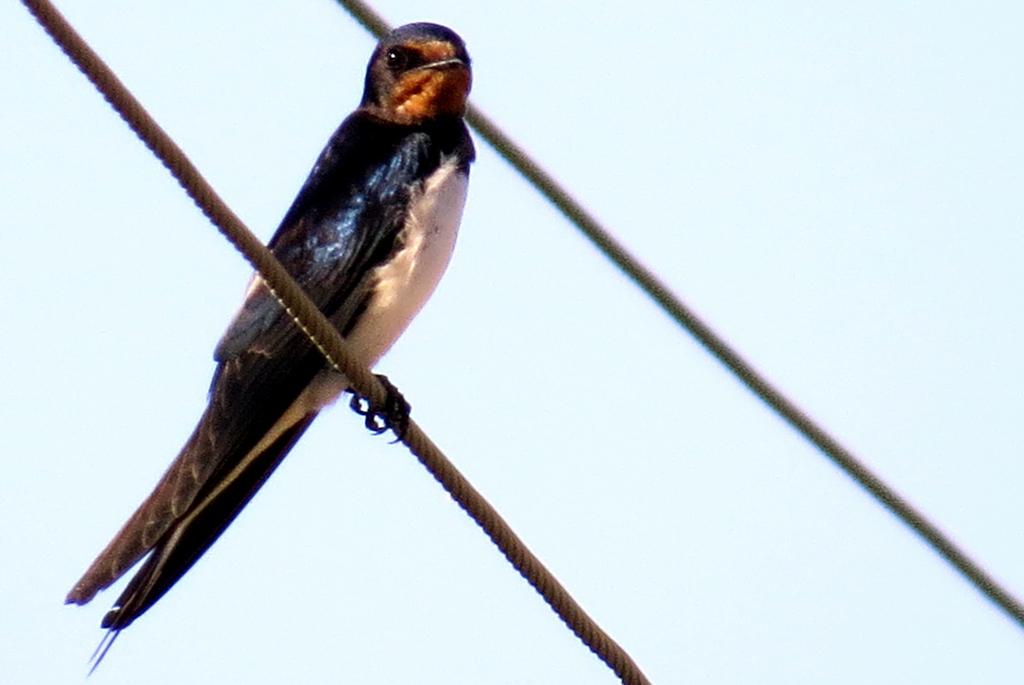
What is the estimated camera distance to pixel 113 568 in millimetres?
3475

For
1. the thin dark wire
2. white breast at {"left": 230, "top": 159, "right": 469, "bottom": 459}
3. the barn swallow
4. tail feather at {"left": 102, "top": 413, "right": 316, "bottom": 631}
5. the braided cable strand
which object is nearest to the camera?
the braided cable strand

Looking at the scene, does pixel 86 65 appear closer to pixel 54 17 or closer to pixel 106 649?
pixel 54 17

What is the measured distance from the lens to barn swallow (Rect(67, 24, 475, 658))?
12.2ft

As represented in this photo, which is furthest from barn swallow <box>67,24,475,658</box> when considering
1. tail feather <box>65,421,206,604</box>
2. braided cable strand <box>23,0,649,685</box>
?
braided cable strand <box>23,0,649,685</box>

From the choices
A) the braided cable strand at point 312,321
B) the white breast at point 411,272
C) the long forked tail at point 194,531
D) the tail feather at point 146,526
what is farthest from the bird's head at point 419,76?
the braided cable strand at point 312,321

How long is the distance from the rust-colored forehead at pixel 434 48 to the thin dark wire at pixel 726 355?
1.46 m

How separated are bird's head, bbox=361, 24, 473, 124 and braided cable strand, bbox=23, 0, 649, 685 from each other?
158 centimetres

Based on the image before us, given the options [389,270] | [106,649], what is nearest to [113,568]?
[106,649]

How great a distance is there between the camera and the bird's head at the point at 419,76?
4660mm

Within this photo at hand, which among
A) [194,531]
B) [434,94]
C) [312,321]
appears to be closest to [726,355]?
[312,321]

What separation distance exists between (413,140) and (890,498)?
5.72 ft

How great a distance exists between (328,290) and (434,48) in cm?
82

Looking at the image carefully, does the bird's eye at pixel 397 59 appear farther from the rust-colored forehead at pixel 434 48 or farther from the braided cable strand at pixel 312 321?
the braided cable strand at pixel 312 321

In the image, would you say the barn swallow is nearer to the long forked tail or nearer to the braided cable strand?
the long forked tail
